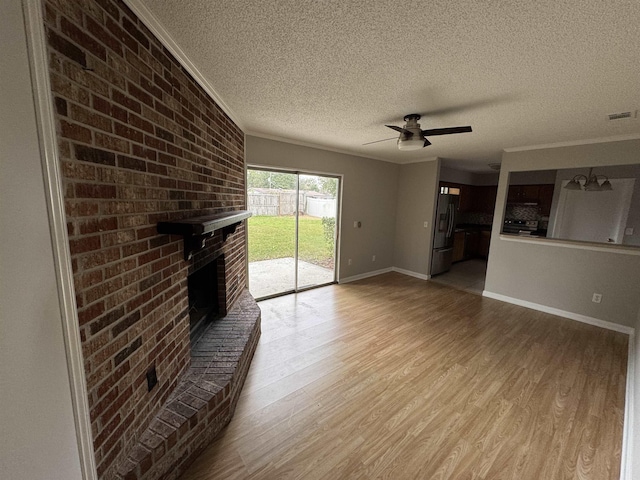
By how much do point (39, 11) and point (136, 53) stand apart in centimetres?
46

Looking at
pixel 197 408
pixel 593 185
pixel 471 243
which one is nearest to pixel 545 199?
pixel 471 243

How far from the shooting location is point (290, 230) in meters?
3.91

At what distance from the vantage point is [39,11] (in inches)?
28.8

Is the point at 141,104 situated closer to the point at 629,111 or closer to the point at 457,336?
the point at 457,336

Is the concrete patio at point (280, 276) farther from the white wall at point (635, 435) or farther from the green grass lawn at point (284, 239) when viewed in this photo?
the white wall at point (635, 435)

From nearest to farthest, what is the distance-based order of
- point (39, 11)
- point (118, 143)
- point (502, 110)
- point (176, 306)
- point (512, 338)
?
1. point (39, 11)
2. point (118, 143)
3. point (176, 306)
4. point (502, 110)
5. point (512, 338)

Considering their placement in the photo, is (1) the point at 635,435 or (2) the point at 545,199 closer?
(1) the point at 635,435

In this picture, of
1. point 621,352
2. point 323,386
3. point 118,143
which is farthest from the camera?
→ point 621,352

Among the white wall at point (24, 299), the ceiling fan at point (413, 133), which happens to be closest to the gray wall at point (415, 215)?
the ceiling fan at point (413, 133)

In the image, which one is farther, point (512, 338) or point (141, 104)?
point (512, 338)

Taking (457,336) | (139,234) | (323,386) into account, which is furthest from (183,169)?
(457,336)

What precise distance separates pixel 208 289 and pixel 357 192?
3119 millimetres

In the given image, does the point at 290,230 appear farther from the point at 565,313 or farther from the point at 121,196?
the point at 565,313

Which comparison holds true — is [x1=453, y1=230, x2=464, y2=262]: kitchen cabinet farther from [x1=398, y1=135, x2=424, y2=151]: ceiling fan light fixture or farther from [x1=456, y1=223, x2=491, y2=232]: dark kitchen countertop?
[x1=398, y1=135, x2=424, y2=151]: ceiling fan light fixture
